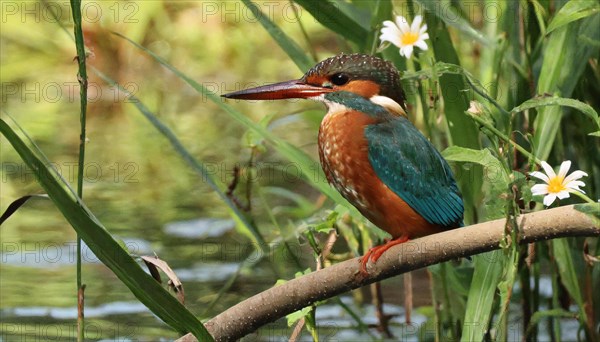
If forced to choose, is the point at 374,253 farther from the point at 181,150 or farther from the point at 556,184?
the point at 181,150

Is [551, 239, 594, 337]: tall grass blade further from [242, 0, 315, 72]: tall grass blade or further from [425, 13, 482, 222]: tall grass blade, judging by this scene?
[242, 0, 315, 72]: tall grass blade

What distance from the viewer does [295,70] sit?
6.68 meters

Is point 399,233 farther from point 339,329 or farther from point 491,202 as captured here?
point 339,329

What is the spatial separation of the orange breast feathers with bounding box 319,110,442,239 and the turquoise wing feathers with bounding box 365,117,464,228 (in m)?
0.01

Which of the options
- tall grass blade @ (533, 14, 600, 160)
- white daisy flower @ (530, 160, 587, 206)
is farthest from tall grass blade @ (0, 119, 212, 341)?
tall grass blade @ (533, 14, 600, 160)

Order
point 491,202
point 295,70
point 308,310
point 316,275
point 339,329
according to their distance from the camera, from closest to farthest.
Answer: point 316,275
point 491,202
point 308,310
point 339,329
point 295,70

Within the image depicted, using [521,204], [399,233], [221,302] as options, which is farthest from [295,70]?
[399,233]

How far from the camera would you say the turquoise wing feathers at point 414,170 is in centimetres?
241

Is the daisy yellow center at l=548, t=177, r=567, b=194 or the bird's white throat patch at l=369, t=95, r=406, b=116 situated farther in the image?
the bird's white throat patch at l=369, t=95, r=406, b=116

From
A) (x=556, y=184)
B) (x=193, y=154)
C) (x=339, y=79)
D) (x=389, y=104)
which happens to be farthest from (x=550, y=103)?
(x=193, y=154)

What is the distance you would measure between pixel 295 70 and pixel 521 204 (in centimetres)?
389

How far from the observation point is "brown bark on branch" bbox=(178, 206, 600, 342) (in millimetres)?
2090

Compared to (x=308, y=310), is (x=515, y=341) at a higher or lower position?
higher

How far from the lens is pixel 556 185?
2.26m
